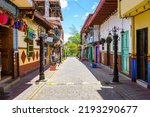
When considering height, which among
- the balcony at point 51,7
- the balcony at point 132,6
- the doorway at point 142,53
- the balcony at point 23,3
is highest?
the balcony at point 51,7

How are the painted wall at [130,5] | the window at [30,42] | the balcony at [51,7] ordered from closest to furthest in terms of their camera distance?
the painted wall at [130,5] → the window at [30,42] → the balcony at [51,7]

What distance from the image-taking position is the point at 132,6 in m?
11.0

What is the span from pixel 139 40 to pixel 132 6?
3186 millimetres

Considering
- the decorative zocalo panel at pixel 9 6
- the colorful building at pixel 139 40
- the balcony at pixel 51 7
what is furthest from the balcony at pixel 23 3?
the balcony at pixel 51 7

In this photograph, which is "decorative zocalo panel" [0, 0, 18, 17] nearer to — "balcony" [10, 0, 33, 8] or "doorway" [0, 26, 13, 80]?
"balcony" [10, 0, 33, 8]

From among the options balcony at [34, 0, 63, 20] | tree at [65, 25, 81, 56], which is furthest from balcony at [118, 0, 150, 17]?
tree at [65, 25, 81, 56]

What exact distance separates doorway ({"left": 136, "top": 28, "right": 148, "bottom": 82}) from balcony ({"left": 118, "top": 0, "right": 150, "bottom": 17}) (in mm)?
1174

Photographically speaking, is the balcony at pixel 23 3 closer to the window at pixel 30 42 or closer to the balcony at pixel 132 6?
the window at pixel 30 42

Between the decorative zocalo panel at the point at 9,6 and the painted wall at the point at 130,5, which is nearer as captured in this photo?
the painted wall at the point at 130,5

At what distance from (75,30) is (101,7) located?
10431 centimetres

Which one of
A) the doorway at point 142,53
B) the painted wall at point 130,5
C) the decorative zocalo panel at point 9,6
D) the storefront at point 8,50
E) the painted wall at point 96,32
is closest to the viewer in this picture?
the painted wall at point 130,5

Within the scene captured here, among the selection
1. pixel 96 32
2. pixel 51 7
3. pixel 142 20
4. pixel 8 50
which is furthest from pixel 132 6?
pixel 51 7

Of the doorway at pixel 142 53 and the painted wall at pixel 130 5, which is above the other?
the painted wall at pixel 130 5

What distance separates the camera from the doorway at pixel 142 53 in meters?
12.9
